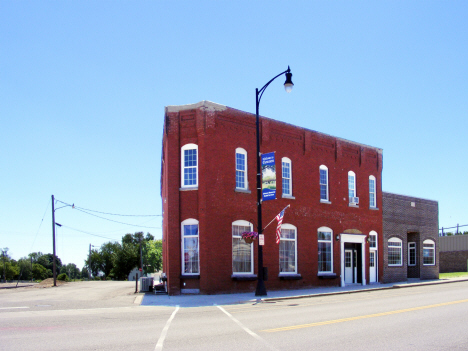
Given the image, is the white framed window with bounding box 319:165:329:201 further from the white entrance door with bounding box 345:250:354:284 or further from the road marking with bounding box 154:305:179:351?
the road marking with bounding box 154:305:179:351

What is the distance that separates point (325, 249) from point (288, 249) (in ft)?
10.7

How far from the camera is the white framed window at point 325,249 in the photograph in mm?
27062

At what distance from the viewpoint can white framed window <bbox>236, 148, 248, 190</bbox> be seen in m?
23.7

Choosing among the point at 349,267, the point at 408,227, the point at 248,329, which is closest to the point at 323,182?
the point at 349,267

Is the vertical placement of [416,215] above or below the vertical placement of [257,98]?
below

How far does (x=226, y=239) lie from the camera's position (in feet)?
73.6

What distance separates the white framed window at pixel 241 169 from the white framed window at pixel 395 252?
1411 centimetres

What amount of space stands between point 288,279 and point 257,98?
1013cm

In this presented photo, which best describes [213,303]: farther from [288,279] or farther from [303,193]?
[303,193]

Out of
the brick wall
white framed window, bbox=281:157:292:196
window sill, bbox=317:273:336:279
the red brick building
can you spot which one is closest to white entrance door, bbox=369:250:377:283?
the red brick building

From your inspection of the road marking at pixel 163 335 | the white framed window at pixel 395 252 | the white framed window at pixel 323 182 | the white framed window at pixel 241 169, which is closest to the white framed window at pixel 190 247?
the white framed window at pixel 241 169

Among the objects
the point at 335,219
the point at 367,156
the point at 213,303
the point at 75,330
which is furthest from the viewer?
the point at 367,156

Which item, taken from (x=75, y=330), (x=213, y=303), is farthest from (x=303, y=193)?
(x=75, y=330)

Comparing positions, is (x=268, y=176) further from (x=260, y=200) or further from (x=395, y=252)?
(x=395, y=252)
